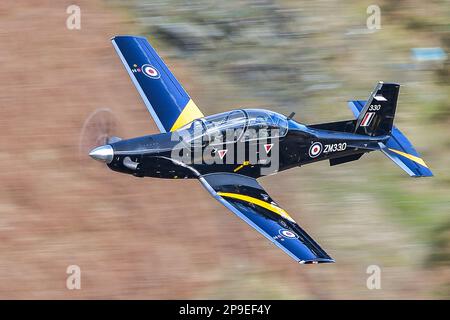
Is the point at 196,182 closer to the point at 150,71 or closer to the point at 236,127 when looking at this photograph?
the point at 150,71

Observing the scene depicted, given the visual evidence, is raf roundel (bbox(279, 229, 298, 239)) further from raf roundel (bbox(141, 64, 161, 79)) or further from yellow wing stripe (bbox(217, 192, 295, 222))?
raf roundel (bbox(141, 64, 161, 79))

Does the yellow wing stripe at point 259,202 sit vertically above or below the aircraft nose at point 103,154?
below

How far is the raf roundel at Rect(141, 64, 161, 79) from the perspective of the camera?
70.5 ft

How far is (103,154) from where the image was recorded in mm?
18641

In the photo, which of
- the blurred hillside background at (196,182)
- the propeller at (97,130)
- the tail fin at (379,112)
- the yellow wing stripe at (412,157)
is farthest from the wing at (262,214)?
the yellow wing stripe at (412,157)

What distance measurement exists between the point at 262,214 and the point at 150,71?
5.25 meters

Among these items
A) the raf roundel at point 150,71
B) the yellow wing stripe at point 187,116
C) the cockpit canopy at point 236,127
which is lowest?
the cockpit canopy at point 236,127

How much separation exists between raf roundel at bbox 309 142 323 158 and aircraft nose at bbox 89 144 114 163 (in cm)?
478

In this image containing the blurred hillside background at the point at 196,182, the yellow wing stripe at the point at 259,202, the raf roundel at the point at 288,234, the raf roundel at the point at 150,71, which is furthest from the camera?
the raf roundel at the point at 150,71

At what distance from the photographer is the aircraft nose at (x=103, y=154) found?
1864 centimetres

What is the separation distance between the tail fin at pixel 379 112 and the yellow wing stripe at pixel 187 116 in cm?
386

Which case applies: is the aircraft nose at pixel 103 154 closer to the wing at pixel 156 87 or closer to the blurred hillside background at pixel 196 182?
the wing at pixel 156 87

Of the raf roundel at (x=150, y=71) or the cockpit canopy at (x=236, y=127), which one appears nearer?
the cockpit canopy at (x=236, y=127)

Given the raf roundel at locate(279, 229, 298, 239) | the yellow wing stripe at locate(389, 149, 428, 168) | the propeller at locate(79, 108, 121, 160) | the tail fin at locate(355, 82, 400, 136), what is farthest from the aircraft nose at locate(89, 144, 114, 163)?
the yellow wing stripe at locate(389, 149, 428, 168)
